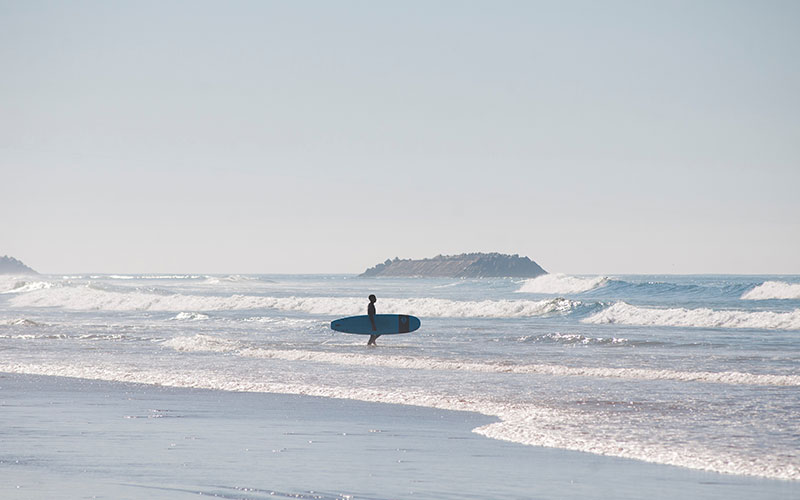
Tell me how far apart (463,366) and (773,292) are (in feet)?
156

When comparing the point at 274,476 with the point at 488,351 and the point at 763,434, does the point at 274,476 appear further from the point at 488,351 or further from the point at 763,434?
the point at 488,351

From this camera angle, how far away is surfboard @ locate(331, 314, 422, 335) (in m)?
32.4

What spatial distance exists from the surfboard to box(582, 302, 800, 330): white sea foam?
12705 millimetres

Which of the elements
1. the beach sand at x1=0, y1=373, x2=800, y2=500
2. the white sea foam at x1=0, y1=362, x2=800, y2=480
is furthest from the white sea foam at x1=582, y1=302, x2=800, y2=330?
the beach sand at x1=0, y1=373, x2=800, y2=500

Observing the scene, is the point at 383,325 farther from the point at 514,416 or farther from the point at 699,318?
the point at 514,416

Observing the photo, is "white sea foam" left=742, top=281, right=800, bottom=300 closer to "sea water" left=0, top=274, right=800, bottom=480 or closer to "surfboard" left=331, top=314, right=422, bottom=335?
"sea water" left=0, top=274, right=800, bottom=480

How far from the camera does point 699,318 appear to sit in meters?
39.7

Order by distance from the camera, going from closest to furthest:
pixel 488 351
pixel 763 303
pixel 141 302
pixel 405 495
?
pixel 405 495
pixel 488 351
pixel 763 303
pixel 141 302

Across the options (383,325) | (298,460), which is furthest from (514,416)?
(383,325)

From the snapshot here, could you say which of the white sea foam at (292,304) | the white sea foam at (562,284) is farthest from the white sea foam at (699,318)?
the white sea foam at (562,284)

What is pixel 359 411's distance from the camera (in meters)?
14.6

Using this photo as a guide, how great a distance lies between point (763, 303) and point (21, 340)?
42.8 metres

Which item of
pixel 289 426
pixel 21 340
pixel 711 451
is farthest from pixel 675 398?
pixel 21 340

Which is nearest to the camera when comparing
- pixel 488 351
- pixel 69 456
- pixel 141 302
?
pixel 69 456
